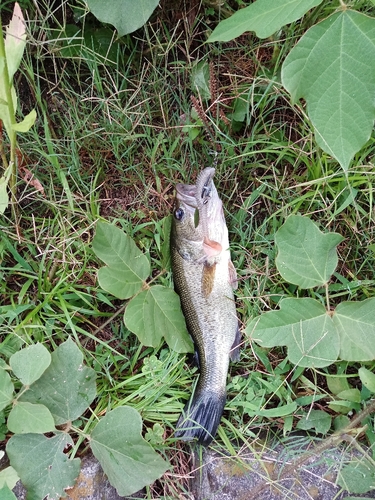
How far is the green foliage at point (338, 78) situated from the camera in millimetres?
1379

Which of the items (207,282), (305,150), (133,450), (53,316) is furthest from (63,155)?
(133,450)

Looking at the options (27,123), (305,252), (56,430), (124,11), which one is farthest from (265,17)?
(56,430)

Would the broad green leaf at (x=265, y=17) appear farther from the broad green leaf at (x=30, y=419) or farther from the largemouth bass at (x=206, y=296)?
the broad green leaf at (x=30, y=419)

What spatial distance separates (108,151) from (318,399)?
1.67m

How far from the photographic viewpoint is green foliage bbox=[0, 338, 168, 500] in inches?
82.3

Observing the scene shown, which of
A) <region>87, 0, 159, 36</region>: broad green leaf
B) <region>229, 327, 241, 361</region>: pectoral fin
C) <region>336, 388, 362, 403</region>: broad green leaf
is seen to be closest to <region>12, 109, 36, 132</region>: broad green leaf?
<region>87, 0, 159, 36</region>: broad green leaf

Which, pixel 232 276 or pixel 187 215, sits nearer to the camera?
pixel 187 215

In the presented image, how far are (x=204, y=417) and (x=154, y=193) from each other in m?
1.18

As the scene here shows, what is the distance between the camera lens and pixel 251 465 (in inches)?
91.7

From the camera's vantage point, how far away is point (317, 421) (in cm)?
230

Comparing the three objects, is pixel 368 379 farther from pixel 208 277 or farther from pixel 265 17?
pixel 265 17

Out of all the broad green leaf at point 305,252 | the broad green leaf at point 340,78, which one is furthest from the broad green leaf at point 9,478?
the broad green leaf at point 340,78

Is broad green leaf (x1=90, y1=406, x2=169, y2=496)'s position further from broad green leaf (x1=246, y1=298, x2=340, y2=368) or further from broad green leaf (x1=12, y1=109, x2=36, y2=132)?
broad green leaf (x1=12, y1=109, x2=36, y2=132)

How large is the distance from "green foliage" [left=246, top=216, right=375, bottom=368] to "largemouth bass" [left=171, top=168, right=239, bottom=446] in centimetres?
22
